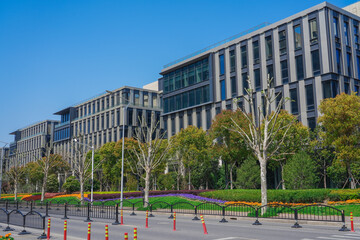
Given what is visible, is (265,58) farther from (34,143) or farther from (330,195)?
(34,143)

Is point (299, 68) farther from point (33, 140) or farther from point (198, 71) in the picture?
point (33, 140)

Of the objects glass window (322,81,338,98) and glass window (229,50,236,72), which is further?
glass window (229,50,236,72)

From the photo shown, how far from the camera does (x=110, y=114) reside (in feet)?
270

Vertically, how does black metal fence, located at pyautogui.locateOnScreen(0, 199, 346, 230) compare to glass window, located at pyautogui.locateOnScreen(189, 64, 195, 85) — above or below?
below

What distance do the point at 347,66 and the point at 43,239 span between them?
137 ft

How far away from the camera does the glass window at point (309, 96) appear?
44.2 m

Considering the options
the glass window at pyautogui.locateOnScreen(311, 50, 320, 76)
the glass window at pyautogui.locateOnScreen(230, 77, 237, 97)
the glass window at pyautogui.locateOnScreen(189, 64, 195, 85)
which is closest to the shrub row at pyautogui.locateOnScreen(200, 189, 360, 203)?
the glass window at pyautogui.locateOnScreen(311, 50, 320, 76)

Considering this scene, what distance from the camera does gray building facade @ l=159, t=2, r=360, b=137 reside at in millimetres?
43594

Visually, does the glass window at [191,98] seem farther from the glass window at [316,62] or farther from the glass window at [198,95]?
the glass window at [316,62]

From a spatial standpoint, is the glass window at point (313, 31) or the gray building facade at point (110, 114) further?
the gray building facade at point (110, 114)

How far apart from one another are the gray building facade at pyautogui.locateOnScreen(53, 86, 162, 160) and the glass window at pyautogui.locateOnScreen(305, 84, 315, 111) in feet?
123

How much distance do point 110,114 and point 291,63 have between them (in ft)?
154

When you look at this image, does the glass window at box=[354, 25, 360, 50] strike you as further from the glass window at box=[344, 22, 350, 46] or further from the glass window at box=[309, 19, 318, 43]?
the glass window at box=[309, 19, 318, 43]

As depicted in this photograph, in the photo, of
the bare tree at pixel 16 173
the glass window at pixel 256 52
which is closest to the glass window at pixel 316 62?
the glass window at pixel 256 52
